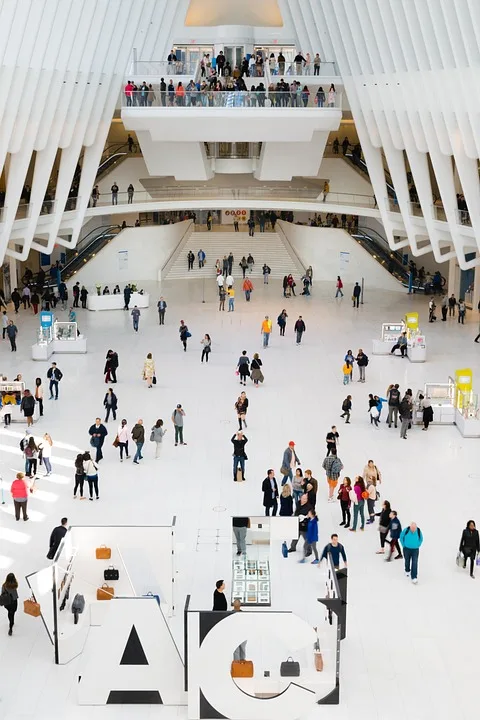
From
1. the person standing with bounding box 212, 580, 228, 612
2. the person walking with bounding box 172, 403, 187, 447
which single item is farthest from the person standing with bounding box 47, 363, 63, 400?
the person standing with bounding box 212, 580, 228, 612

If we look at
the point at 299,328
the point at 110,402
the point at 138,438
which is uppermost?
the point at 299,328

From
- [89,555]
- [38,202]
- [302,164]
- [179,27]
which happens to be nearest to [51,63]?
[38,202]

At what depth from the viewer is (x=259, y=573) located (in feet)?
52.4

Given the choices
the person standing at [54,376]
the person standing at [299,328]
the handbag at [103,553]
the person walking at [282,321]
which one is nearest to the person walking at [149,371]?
the person standing at [54,376]

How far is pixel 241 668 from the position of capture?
13.6 meters

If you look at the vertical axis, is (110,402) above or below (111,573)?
above

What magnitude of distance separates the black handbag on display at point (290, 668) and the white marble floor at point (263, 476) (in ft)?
2.75

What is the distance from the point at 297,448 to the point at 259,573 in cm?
838

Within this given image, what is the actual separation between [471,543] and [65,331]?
19.4 meters

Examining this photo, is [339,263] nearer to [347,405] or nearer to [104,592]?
[347,405]

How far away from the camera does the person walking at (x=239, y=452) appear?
2141 cm

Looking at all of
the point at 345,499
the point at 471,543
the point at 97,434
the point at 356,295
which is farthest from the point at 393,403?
the point at 356,295

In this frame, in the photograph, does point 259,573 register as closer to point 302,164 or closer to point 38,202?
point 38,202

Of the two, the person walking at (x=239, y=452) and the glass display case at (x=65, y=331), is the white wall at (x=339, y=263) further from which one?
the person walking at (x=239, y=452)
